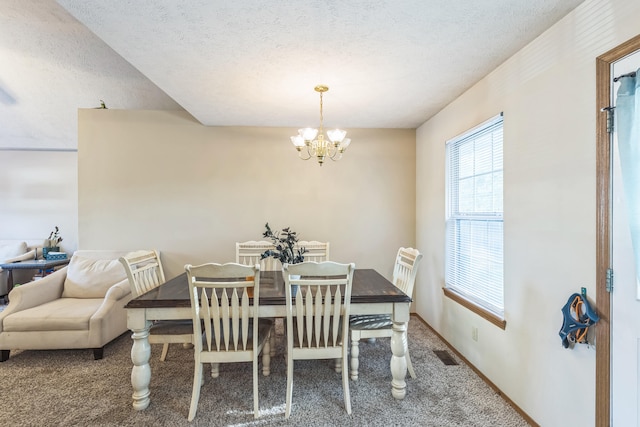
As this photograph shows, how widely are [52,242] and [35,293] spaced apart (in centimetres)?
286

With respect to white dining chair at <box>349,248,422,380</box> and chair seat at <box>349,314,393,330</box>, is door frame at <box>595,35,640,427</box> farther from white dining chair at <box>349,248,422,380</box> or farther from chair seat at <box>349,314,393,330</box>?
chair seat at <box>349,314,393,330</box>

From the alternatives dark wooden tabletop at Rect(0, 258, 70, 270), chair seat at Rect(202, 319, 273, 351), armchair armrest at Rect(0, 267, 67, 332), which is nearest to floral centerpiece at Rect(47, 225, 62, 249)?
dark wooden tabletop at Rect(0, 258, 70, 270)

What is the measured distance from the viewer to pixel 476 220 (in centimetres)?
275

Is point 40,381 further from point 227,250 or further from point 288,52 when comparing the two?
point 288,52

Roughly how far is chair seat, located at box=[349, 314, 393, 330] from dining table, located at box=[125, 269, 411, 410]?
0.54 ft

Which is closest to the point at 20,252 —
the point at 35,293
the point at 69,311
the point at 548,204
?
the point at 35,293

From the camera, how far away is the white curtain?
1.33 m

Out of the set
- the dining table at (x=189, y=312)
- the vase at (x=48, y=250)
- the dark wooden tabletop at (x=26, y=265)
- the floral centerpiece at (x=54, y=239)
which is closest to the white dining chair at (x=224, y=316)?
the dining table at (x=189, y=312)

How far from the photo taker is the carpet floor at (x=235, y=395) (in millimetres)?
2020

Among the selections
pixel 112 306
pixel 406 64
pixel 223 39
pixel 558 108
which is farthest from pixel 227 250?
pixel 558 108

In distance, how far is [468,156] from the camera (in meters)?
2.89

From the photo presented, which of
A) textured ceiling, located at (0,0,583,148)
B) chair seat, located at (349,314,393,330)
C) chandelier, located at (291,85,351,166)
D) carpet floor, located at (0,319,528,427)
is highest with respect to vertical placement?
textured ceiling, located at (0,0,583,148)

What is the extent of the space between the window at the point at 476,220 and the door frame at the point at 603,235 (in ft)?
2.67

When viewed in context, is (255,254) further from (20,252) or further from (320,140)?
(20,252)
